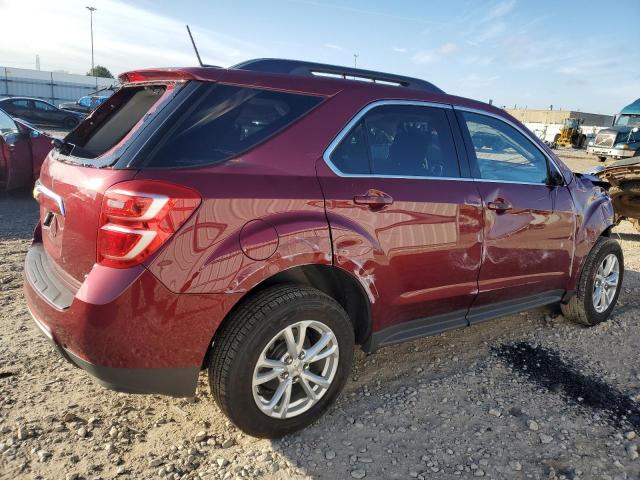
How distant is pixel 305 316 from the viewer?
2479 millimetres

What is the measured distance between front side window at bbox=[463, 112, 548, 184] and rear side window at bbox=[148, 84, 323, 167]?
1333 mm

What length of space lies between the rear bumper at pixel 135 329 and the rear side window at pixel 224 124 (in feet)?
1.78

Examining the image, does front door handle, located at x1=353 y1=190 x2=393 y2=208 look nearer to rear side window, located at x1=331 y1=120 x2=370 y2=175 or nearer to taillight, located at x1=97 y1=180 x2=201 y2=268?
rear side window, located at x1=331 y1=120 x2=370 y2=175

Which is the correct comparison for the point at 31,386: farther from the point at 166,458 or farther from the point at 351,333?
the point at 351,333

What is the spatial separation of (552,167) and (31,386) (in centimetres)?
379

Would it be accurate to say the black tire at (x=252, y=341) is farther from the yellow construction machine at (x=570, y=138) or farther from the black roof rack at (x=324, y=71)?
the yellow construction machine at (x=570, y=138)

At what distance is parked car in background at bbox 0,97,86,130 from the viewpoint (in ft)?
72.3

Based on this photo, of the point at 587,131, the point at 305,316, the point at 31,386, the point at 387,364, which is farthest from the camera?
the point at 587,131

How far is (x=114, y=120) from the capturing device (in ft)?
8.63

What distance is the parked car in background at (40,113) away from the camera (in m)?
22.0

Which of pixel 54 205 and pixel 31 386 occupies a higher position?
pixel 54 205

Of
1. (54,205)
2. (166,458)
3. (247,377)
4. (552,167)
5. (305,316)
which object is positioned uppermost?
(552,167)

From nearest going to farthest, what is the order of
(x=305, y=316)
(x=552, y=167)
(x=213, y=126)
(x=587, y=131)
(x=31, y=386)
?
(x=213, y=126) → (x=305, y=316) → (x=31, y=386) → (x=552, y=167) → (x=587, y=131)

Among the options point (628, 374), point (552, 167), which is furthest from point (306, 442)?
point (552, 167)
